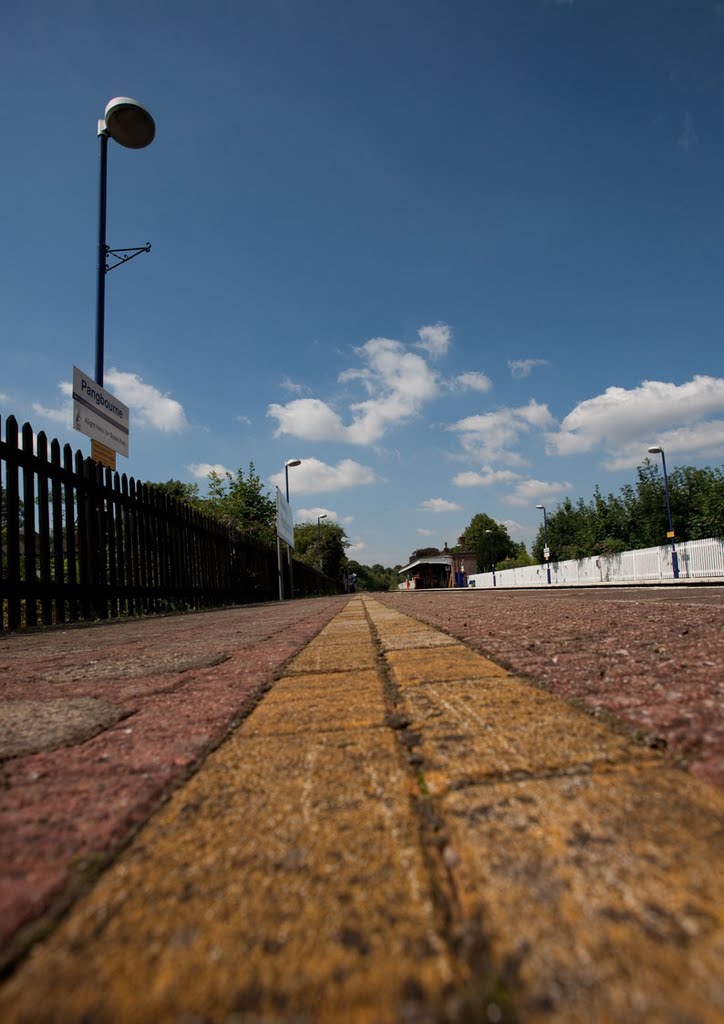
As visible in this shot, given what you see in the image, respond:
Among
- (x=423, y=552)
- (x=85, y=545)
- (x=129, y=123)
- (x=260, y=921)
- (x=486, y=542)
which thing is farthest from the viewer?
(x=423, y=552)

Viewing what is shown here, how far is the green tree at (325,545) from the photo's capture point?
160 feet

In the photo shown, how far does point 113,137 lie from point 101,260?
1.73 m

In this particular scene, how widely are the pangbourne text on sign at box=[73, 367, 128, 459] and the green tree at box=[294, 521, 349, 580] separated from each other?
37.3m

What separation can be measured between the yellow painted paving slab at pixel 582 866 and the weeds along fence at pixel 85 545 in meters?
5.53

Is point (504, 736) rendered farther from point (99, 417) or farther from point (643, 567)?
point (643, 567)

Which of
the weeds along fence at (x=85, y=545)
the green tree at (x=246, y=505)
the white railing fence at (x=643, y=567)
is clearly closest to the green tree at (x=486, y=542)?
the white railing fence at (x=643, y=567)

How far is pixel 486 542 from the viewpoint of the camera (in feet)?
272

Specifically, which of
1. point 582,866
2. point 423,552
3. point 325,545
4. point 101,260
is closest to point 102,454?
point 101,260

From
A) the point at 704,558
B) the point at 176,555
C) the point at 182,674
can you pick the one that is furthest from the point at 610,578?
the point at 182,674

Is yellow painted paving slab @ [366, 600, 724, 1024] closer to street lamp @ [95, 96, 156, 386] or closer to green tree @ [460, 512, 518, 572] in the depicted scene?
street lamp @ [95, 96, 156, 386]

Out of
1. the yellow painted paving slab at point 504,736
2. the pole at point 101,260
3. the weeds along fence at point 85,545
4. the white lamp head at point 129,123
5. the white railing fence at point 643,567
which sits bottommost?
the white railing fence at point 643,567

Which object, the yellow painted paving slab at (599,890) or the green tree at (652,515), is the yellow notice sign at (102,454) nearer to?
the yellow painted paving slab at (599,890)

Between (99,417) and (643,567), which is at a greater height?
(99,417)

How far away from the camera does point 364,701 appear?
128cm
